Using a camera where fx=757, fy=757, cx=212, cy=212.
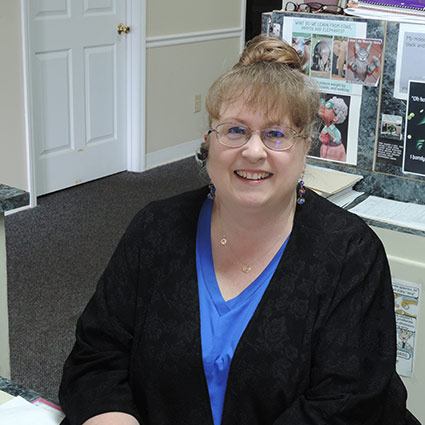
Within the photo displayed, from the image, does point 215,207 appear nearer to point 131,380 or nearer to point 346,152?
point 131,380

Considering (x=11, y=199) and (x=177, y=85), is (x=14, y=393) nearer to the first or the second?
(x=11, y=199)

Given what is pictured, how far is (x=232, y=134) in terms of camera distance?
4.09 ft

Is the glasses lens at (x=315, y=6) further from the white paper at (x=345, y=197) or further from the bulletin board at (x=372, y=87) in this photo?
the white paper at (x=345, y=197)

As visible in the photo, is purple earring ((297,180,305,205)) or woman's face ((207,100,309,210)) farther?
purple earring ((297,180,305,205))

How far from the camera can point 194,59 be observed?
5152 millimetres

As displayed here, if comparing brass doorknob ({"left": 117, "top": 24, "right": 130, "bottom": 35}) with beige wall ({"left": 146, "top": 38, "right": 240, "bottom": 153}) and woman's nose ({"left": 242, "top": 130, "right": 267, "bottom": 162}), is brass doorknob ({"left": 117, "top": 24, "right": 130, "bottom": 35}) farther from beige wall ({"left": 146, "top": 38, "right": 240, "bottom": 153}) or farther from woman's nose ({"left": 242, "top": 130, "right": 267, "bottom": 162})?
woman's nose ({"left": 242, "top": 130, "right": 267, "bottom": 162})

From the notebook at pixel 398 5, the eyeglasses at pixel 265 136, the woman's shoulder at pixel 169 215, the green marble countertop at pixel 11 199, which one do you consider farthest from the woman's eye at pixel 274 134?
the notebook at pixel 398 5

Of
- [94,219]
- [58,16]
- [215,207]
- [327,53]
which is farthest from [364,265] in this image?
[58,16]

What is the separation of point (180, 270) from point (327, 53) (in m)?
1.01

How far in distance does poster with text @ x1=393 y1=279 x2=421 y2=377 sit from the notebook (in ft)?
2.27

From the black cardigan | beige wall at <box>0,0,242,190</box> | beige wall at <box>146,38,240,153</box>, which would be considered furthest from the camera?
beige wall at <box>146,38,240,153</box>

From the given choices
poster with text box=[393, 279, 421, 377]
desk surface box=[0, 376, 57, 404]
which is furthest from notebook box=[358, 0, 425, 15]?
desk surface box=[0, 376, 57, 404]

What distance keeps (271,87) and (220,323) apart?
40 centimetres

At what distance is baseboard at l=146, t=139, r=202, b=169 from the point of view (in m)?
4.98
